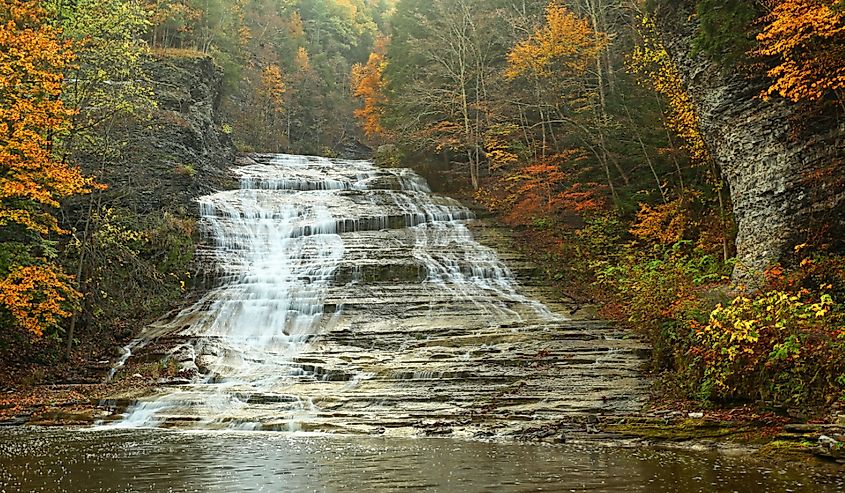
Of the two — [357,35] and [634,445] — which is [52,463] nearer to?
[634,445]

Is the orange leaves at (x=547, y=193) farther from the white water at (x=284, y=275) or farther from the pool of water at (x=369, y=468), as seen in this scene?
the pool of water at (x=369, y=468)

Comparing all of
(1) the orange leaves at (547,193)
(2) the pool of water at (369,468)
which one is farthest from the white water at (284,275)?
(2) the pool of water at (369,468)

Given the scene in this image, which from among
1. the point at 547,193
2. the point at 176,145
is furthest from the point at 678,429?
the point at 176,145

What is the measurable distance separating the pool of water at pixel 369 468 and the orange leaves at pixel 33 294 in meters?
4.14

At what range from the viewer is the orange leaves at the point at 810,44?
9294 millimetres

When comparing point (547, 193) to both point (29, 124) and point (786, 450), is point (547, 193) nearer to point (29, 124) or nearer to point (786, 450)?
point (29, 124)

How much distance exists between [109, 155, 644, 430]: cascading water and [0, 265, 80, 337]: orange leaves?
109 inches

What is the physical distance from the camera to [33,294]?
13734mm

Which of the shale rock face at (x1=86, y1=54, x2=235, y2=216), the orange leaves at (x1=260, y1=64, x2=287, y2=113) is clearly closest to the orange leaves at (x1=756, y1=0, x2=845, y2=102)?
the shale rock face at (x1=86, y1=54, x2=235, y2=216)

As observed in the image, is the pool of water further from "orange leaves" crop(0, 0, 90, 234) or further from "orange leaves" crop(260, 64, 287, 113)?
"orange leaves" crop(260, 64, 287, 113)

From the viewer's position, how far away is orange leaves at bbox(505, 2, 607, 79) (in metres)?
23.0

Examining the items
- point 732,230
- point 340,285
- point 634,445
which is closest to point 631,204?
point 732,230

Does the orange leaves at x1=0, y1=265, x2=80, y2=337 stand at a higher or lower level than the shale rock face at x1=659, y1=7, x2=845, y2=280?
lower

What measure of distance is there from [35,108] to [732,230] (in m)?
15.4
